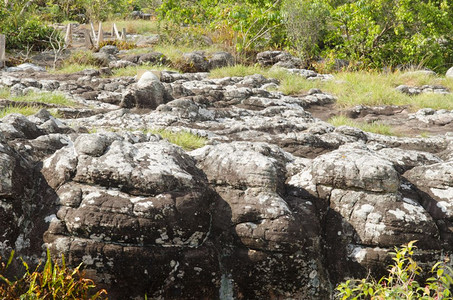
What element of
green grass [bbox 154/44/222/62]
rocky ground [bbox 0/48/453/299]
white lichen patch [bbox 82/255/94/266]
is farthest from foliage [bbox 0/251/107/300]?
green grass [bbox 154/44/222/62]

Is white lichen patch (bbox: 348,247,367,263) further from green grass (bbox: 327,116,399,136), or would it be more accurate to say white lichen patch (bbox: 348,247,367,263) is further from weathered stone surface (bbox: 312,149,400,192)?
green grass (bbox: 327,116,399,136)

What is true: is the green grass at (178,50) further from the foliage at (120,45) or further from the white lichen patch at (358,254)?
the white lichen patch at (358,254)

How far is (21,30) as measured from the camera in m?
15.9

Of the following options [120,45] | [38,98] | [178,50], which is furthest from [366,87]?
[120,45]

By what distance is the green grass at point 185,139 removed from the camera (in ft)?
15.0

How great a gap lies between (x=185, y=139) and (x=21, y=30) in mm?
14106

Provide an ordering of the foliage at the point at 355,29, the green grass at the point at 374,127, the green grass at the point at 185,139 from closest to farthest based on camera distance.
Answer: the green grass at the point at 185,139 → the green grass at the point at 374,127 → the foliage at the point at 355,29

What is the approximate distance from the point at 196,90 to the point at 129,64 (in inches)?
164

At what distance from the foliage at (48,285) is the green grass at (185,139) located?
2.11 meters

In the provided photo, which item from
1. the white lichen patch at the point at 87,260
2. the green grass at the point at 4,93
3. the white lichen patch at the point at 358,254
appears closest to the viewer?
the white lichen patch at the point at 87,260

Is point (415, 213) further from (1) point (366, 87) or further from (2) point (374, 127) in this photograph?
(1) point (366, 87)

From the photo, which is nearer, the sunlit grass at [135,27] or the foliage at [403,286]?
the foliage at [403,286]

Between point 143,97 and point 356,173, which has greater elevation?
point 356,173

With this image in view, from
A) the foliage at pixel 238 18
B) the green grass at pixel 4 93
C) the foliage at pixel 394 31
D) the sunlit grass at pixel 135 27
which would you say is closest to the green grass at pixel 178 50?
the foliage at pixel 238 18
